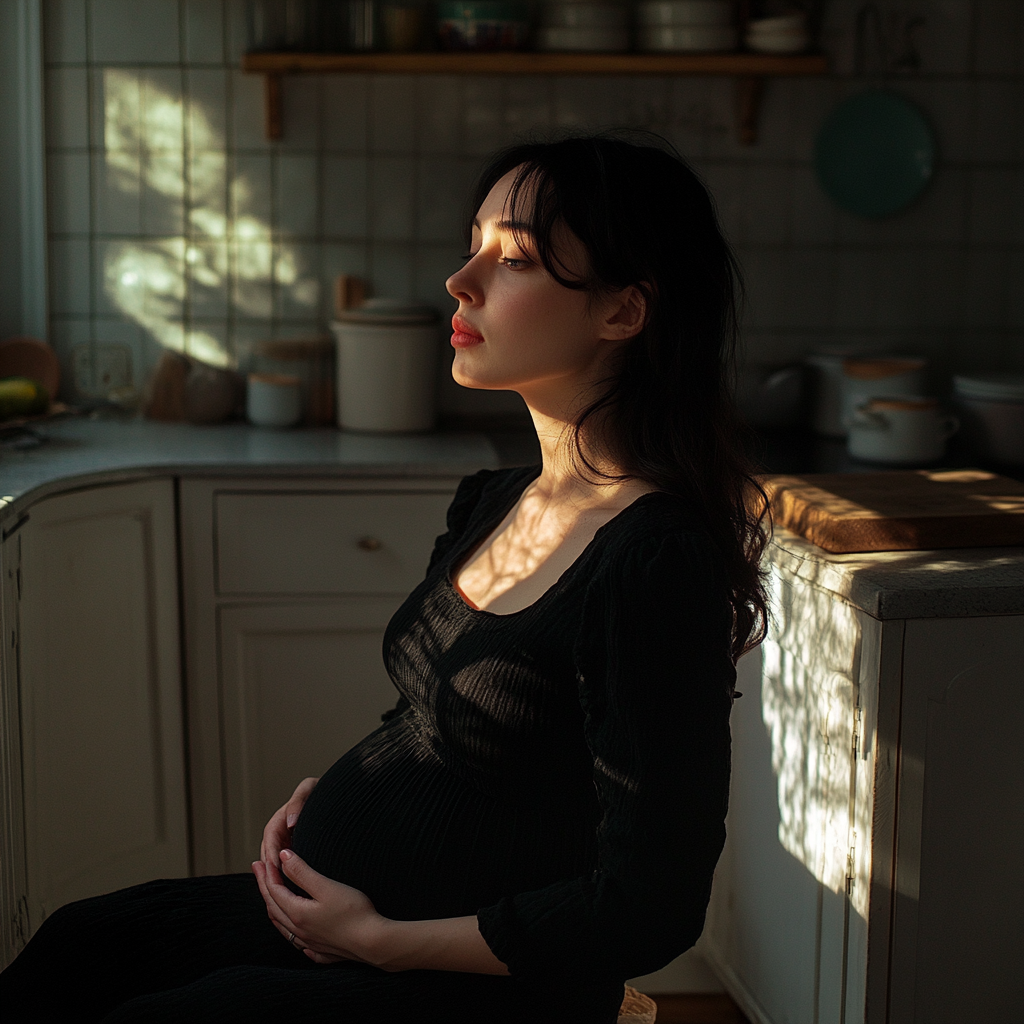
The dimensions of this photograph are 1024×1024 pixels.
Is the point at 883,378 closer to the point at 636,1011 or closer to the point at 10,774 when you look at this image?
the point at 636,1011

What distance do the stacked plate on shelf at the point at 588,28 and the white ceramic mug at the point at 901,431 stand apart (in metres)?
0.92

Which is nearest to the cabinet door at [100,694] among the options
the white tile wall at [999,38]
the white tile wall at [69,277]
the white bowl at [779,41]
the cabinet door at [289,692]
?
the cabinet door at [289,692]

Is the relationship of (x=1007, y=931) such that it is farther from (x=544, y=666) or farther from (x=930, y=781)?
(x=544, y=666)

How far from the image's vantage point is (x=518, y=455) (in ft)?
7.27

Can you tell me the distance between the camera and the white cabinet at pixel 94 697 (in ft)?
5.96

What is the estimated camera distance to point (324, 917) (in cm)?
101

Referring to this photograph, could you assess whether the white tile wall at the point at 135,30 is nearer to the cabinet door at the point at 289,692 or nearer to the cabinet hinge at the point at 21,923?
the cabinet door at the point at 289,692

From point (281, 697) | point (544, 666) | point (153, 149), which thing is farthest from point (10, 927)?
point (153, 149)

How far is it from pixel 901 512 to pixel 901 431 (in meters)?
0.74

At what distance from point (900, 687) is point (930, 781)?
116 mm

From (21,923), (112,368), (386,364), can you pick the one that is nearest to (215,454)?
(386,364)

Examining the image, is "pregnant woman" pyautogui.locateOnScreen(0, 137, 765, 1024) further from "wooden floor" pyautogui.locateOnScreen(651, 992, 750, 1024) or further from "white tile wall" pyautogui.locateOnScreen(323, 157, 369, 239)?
"white tile wall" pyautogui.locateOnScreen(323, 157, 369, 239)

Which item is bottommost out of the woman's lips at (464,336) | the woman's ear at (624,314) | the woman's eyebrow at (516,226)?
the woman's lips at (464,336)

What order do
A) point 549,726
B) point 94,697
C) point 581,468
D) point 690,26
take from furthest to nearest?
point 690,26, point 94,697, point 581,468, point 549,726
